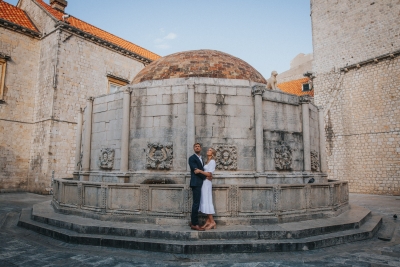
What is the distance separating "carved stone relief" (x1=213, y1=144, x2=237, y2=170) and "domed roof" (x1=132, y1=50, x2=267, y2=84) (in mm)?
3232

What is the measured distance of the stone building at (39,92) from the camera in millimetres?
17641

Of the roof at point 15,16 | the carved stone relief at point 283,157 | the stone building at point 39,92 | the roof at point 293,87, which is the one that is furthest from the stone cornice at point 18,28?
the roof at point 293,87

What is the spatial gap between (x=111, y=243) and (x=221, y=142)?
Result: 12.9 feet

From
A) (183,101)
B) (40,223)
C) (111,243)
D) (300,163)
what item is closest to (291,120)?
(300,163)

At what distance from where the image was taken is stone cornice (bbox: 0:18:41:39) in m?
17.8

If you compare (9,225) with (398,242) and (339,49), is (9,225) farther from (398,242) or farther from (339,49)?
(339,49)

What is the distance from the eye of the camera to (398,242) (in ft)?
20.8

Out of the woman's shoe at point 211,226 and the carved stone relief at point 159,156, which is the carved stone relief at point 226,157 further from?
the woman's shoe at point 211,226

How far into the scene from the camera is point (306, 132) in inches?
348

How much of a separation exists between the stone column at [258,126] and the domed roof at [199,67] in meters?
2.27

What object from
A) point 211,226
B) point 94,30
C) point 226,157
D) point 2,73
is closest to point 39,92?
point 2,73

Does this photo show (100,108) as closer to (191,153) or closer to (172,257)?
(191,153)

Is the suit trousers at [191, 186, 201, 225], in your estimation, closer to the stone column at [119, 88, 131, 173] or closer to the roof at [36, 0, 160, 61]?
the stone column at [119, 88, 131, 173]

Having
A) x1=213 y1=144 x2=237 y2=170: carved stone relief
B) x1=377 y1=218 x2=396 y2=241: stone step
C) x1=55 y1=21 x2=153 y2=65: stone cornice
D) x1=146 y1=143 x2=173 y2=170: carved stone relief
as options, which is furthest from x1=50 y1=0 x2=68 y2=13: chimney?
x1=377 y1=218 x2=396 y2=241: stone step
